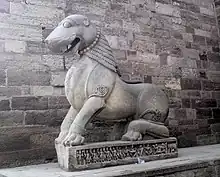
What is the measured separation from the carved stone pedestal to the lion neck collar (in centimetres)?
69

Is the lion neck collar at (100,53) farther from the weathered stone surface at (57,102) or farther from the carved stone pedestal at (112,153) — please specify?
the weathered stone surface at (57,102)

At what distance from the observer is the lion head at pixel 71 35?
7.17 feet

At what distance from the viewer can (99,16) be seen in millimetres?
3555

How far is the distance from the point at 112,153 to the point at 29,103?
128 centimetres

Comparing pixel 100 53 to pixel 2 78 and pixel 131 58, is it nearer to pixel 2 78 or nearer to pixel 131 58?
pixel 2 78

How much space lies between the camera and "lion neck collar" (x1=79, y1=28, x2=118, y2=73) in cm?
229

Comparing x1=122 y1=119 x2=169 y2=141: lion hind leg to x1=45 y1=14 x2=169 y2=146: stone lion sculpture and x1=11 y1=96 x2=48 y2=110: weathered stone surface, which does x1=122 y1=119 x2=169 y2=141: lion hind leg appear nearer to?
x1=45 y1=14 x2=169 y2=146: stone lion sculpture

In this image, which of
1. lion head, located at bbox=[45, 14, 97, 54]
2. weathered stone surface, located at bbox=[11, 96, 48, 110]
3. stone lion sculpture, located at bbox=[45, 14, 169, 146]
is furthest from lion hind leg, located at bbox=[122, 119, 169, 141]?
weathered stone surface, located at bbox=[11, 96, 48, 110]

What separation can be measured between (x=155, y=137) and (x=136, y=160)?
335mm

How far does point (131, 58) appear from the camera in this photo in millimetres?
3695

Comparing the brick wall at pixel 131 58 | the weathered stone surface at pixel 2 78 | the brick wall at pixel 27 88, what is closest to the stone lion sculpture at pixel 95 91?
the brick wall at pixel 131 58

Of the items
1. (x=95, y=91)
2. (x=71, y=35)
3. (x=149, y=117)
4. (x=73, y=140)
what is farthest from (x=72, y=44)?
(x=149, y=117)

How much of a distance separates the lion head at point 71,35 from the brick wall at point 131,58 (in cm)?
89

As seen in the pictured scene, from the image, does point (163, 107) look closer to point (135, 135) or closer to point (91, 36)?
point (135, 135)
